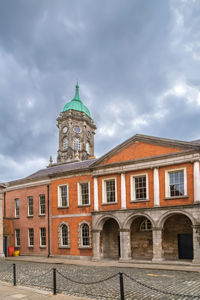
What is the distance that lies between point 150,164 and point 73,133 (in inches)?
1663

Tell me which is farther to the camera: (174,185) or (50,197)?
(50,197)

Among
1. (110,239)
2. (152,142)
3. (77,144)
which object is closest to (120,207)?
(110,239)

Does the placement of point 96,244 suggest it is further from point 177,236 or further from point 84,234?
point 177,236

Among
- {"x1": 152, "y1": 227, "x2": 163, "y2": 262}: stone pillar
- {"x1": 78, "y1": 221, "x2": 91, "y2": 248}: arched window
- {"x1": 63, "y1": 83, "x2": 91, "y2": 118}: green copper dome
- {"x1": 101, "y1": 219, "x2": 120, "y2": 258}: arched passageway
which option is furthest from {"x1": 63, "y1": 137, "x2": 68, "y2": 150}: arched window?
{"x1": 152, "y1": 227, "x2": 163, "y2": 262}: stone pillar

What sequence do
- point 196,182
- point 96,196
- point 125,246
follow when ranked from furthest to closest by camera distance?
point 96,196, point 125,246, point 196,182

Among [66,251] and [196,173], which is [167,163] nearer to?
[196,173]

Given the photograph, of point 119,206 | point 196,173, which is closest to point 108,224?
point 119,206

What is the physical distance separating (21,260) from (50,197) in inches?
247

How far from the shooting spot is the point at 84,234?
2703 centimetres

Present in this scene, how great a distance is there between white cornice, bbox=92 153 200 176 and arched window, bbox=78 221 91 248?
15.3ft

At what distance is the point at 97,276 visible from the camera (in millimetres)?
16875

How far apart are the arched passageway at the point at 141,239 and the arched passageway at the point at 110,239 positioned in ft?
5.31

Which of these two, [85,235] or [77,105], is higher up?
[77,105]

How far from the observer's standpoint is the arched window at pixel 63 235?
28109 millimetres
